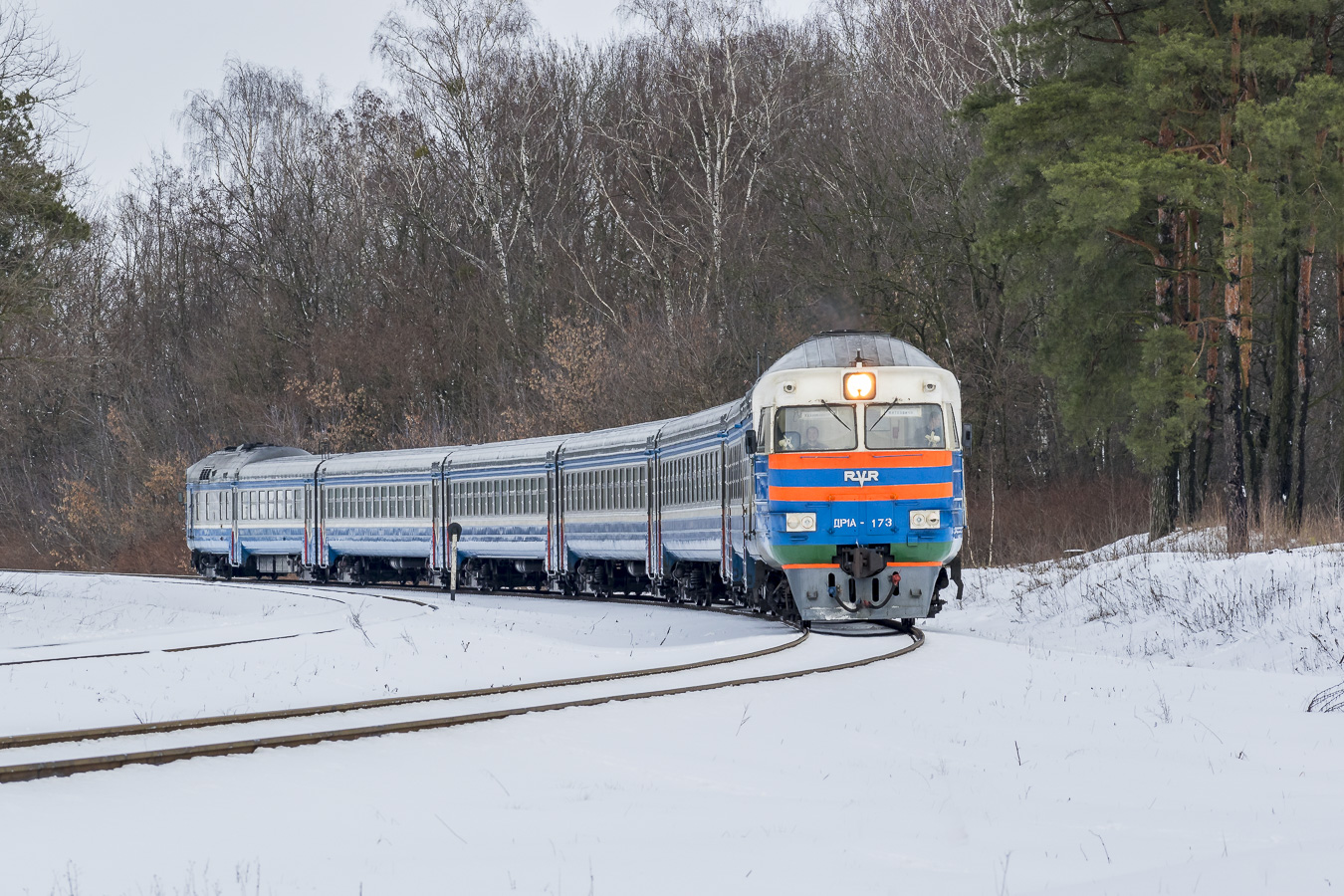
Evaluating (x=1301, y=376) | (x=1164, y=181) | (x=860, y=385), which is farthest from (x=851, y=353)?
(x=1301, y=376)

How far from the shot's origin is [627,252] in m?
48.2

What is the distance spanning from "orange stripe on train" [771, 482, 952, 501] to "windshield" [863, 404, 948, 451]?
460mm

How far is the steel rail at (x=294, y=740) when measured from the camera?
8.50 m

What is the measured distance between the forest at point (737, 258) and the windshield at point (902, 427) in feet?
21.8

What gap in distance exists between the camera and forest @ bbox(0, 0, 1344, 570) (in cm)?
2498

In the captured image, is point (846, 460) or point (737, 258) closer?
point (846, 460)

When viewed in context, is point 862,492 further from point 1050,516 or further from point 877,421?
point 1050,516

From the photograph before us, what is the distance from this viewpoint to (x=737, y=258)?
42.2 m

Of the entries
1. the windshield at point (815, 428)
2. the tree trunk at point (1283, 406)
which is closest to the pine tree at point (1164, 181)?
the tree trunk at point (1283, 406)

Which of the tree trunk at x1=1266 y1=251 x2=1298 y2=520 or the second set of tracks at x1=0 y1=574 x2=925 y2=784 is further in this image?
the tree trunk at x1=1266 y1=251 x2=1298 y2=520

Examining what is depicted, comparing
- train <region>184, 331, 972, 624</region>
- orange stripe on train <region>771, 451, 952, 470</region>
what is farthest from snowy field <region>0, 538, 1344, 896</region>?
orange stripe on train <region>771, 451, 952, 470</region>

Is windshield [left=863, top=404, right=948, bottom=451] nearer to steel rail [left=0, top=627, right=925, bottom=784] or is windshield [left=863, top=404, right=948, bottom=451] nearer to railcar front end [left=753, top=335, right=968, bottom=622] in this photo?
railcar front end [left=753, top=335, right=968, bottom=622]

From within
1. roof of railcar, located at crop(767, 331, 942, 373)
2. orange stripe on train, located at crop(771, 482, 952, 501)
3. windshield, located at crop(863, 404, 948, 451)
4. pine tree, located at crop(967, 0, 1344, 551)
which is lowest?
orange stripe on train, located at crop(771, 482, 952, 501)

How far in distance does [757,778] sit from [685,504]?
46.2 ft
